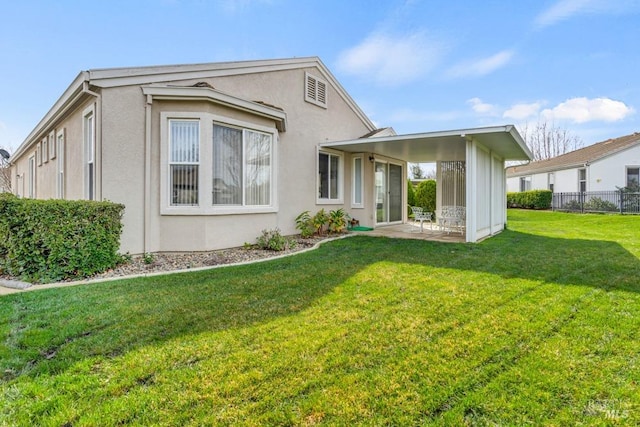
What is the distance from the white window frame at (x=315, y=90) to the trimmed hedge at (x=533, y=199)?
1788cm

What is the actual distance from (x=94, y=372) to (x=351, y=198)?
10.1 m

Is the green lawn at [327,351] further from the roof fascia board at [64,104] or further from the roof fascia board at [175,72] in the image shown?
the roof fascia board at [64,104]

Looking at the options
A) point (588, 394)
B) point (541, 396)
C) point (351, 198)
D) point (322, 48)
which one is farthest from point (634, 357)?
point (322, 48)

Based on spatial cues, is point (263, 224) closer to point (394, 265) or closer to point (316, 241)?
point (316, 241)

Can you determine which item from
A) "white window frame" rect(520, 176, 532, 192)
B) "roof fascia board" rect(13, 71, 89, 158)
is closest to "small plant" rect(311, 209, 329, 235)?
"roof fascia board" rect(13, 71, 89, 158)

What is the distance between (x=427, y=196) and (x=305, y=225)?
8.94m


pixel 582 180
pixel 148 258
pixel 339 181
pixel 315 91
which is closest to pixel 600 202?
pixel 582 180

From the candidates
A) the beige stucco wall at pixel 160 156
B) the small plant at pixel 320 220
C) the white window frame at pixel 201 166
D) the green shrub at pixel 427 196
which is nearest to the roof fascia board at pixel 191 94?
the beige stucco wall at pixel 160 156

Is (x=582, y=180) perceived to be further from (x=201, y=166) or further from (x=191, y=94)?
(x=191, y=94)

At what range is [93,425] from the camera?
2035 mm

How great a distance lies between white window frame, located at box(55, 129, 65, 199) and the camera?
950 centimetres

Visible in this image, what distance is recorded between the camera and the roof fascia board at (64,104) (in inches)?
269

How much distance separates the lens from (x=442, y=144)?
9984mm

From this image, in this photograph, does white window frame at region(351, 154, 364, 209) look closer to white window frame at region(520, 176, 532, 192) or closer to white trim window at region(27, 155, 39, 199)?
white trim window at region(27, 155, 39, 199)
